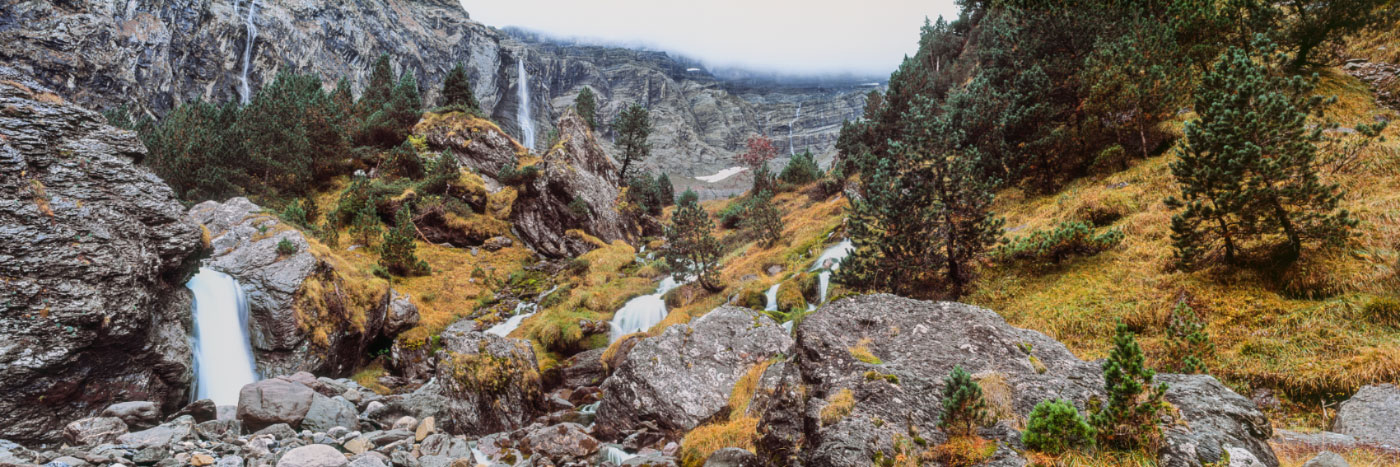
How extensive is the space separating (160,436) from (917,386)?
1336cm

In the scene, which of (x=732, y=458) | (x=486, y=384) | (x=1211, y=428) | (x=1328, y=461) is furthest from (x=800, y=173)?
(x=1328, y=461)

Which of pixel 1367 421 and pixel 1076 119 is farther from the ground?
pixel 1076 119

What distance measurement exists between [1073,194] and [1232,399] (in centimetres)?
1423

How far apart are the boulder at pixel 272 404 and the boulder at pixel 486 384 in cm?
324

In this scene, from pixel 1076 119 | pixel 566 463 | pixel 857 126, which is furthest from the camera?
pixel 857 126

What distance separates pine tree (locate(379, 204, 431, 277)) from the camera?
2472 centimetres

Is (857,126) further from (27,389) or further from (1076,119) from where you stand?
(27,389)

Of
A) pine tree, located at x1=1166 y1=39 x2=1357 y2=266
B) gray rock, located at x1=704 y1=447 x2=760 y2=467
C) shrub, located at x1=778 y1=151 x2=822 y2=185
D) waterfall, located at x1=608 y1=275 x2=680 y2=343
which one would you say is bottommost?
waterfall, located at x1=608 y1=275 x2=680 y2=343

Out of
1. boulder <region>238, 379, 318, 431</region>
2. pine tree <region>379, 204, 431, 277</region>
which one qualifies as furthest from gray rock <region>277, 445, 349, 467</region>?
pine tree <region>379, 204, 431, 277</region>

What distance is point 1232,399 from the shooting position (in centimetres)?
583

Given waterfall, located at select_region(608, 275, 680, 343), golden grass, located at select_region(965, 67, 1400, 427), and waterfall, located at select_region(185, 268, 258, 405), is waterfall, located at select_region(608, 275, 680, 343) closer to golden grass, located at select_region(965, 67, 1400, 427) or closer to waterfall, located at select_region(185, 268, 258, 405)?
waterfall, located at select_region(185, 268, 258, 405)

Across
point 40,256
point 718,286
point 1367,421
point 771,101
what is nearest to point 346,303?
point 40,256

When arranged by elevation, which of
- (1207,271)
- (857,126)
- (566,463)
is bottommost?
(566,463)

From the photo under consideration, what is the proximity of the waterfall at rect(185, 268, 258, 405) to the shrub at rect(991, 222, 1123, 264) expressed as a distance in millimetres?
23054
